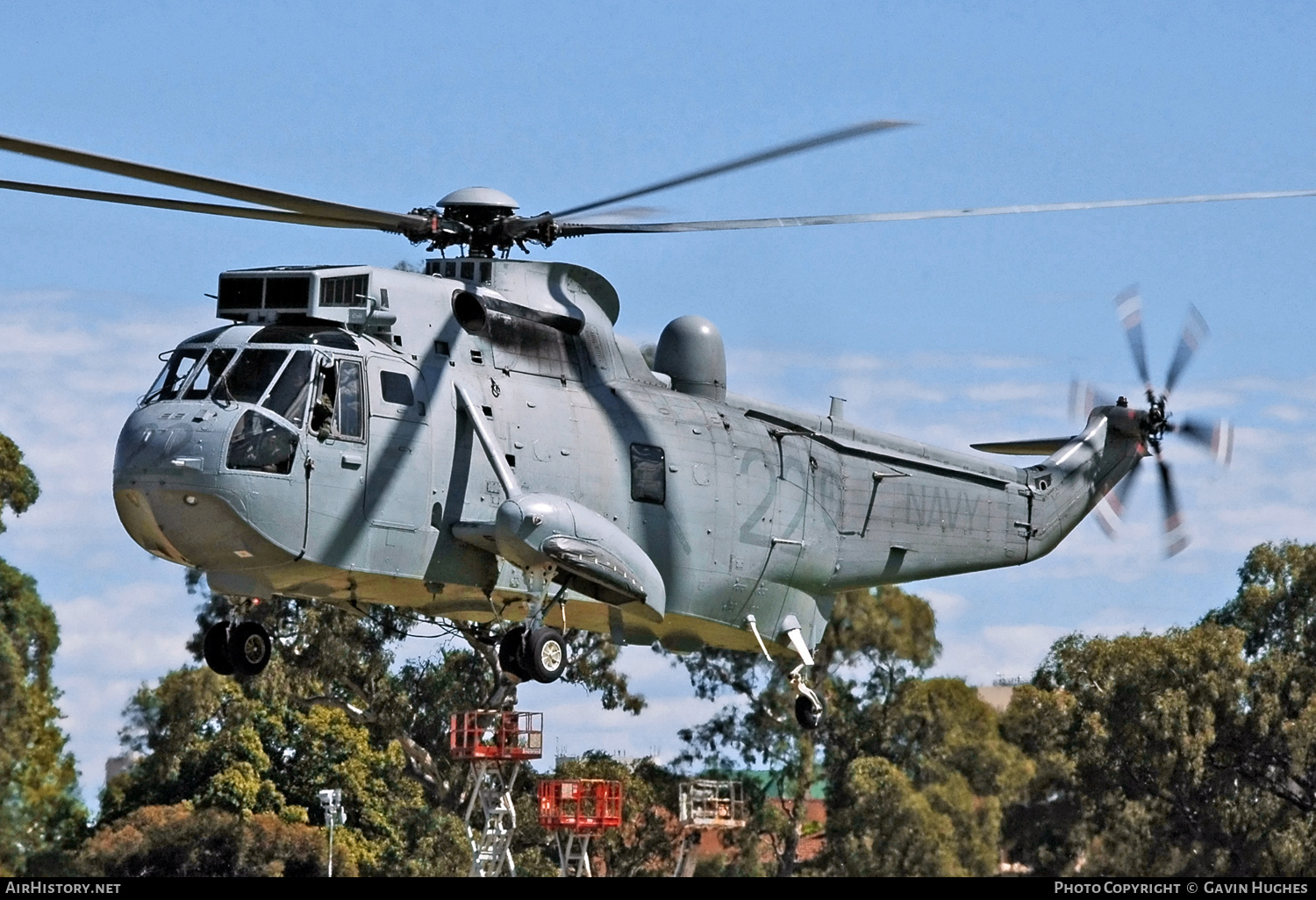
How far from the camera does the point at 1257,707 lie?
41.7 m

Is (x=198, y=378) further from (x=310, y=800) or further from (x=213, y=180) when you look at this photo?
(x=310, y=800)

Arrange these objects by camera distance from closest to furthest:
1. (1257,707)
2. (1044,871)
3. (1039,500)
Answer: (1039,500) → (1044,871) → (1257,707)

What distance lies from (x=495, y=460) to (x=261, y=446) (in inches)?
103

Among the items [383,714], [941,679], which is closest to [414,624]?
[383,714]

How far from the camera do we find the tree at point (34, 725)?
33781 millimetres

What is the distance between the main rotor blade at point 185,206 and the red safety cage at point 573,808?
17.7 metres

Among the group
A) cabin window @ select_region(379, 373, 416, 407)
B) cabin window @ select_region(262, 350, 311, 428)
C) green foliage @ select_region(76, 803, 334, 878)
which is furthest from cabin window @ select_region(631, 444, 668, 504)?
green foliage @ select_region(76, 803, 334, 878)

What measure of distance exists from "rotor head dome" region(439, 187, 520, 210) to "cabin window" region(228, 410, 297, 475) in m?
4.04

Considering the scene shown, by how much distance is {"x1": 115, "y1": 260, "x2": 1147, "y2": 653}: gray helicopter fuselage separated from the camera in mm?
19922

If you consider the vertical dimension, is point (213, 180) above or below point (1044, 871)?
above

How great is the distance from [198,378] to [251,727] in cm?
2746

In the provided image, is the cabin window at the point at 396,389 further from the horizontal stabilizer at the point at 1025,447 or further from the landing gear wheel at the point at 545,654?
the horizontal stabilizer at the point at 1025,447

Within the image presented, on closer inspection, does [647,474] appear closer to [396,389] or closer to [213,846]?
[396,389]

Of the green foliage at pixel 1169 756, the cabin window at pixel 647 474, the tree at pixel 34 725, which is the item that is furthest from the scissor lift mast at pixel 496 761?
the cabin window at pixel 647 474
